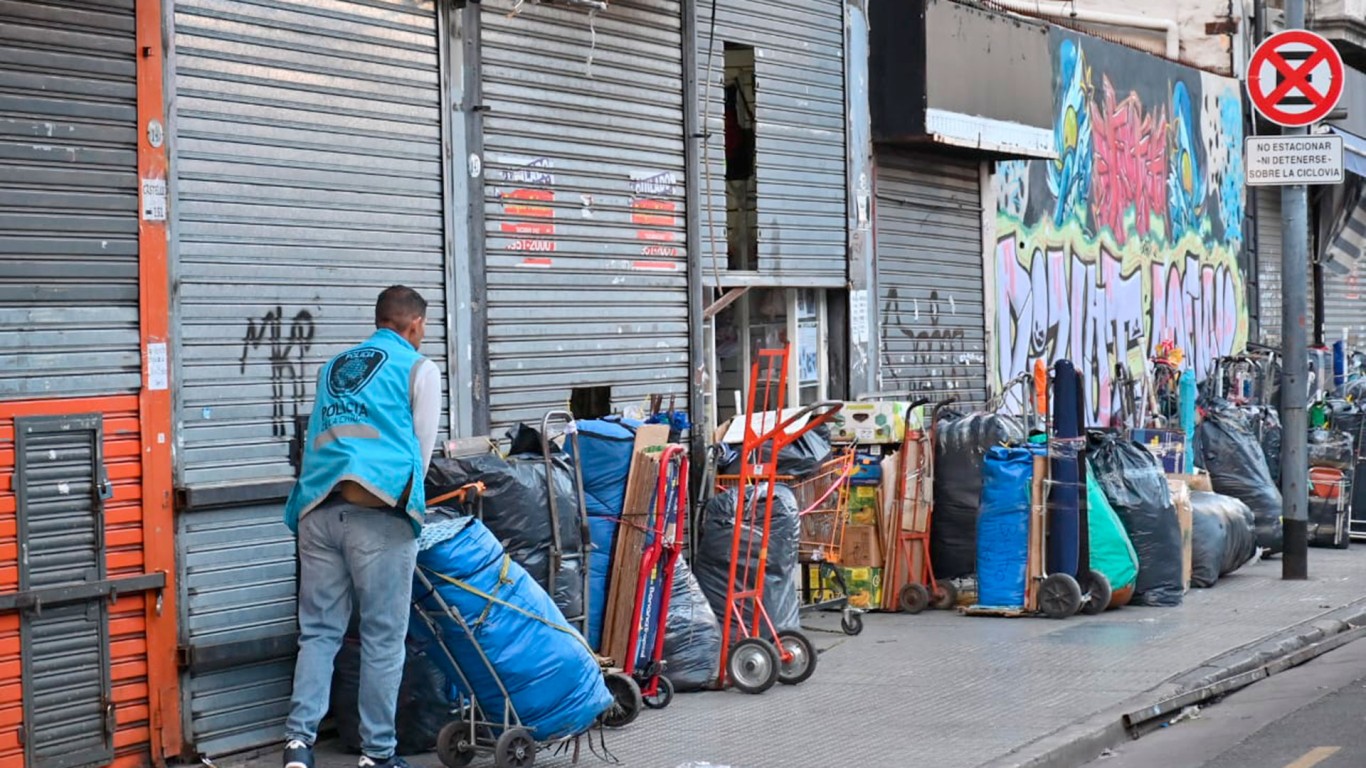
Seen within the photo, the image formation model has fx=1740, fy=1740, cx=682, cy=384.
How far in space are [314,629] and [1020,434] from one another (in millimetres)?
6567

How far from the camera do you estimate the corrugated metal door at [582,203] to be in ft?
32.8

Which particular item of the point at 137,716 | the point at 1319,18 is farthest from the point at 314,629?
the point at 1319,18

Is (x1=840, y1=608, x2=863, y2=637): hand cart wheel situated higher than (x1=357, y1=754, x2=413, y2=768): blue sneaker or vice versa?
(x1=357, y1=754, x2=413, y2=768): blue sneaker

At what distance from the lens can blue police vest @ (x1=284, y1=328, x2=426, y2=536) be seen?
691 cm

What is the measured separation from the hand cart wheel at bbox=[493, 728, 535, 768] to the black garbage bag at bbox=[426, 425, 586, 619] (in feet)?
4.01

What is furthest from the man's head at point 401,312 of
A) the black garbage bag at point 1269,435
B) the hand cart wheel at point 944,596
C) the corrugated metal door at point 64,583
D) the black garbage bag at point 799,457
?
the black garbage bag at point 1269,435

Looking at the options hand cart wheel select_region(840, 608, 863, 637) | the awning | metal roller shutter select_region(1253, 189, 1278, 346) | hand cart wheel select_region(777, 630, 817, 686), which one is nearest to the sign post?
hand cart wheel select_region(840, 608, 863, 637)

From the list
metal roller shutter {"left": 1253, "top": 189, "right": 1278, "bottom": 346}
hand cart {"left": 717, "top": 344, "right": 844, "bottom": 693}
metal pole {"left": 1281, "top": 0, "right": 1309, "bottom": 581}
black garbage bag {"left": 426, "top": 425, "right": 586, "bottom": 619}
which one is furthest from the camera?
metal roller shutter {"left": 1253, "top": 189, "right": 1278, "bottom": 346}

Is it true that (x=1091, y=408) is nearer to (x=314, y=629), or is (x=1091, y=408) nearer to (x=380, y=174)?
(x=380, y=174)

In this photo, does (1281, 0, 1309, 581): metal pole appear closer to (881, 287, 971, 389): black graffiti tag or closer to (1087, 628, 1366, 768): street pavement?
(881, 287, 971, 389): black graffiti tag

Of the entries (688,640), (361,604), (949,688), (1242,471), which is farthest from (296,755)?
(1242,471)

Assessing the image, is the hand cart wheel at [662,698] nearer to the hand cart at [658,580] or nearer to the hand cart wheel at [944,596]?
the hand cart at [658,580]

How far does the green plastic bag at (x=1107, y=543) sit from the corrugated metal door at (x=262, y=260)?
520 centimetres

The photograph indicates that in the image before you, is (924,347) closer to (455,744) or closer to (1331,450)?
(1331,450)
